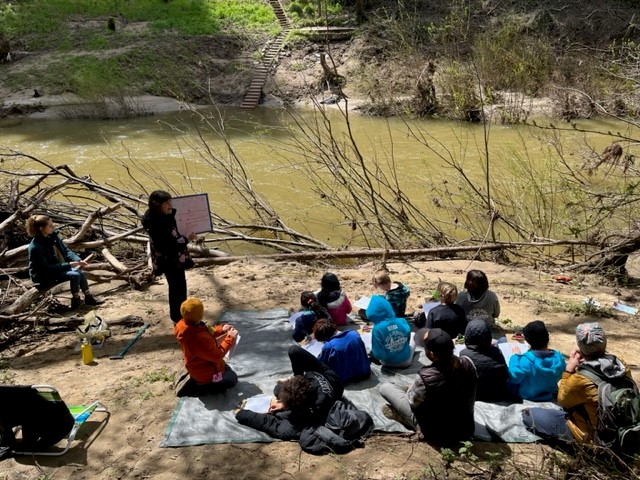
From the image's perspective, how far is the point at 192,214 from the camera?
5.52m

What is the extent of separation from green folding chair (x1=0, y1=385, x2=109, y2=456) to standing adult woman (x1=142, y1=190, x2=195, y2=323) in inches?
68.7

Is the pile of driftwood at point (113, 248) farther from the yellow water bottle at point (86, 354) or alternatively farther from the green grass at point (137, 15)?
the green grass at point (137, 15)

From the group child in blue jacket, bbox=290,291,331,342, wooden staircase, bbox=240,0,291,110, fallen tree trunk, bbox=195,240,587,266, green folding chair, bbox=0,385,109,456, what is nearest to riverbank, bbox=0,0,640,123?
wooden staircase, bbox=240,0,291,110

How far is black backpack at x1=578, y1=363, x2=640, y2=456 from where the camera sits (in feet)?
10.3

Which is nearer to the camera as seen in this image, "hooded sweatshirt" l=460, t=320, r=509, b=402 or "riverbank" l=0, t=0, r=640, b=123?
"hooded sweatshirt" l=460, t=320, r=509, b=402

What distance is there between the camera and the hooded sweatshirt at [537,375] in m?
3.99

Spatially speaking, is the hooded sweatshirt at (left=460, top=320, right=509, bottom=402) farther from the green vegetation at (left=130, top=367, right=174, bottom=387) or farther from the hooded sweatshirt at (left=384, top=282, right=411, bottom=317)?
the green vegetation at (left=130, top=367, right=174, bottom=387)

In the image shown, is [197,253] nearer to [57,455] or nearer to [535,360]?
[57,455]

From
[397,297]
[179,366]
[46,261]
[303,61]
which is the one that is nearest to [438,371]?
[397,297]

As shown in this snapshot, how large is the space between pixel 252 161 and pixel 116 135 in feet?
21.9

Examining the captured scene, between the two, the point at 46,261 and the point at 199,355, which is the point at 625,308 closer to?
the point at 199,355

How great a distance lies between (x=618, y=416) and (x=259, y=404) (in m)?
2.36

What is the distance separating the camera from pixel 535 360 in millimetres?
4020

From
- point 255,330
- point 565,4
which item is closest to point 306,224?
point 255,330
